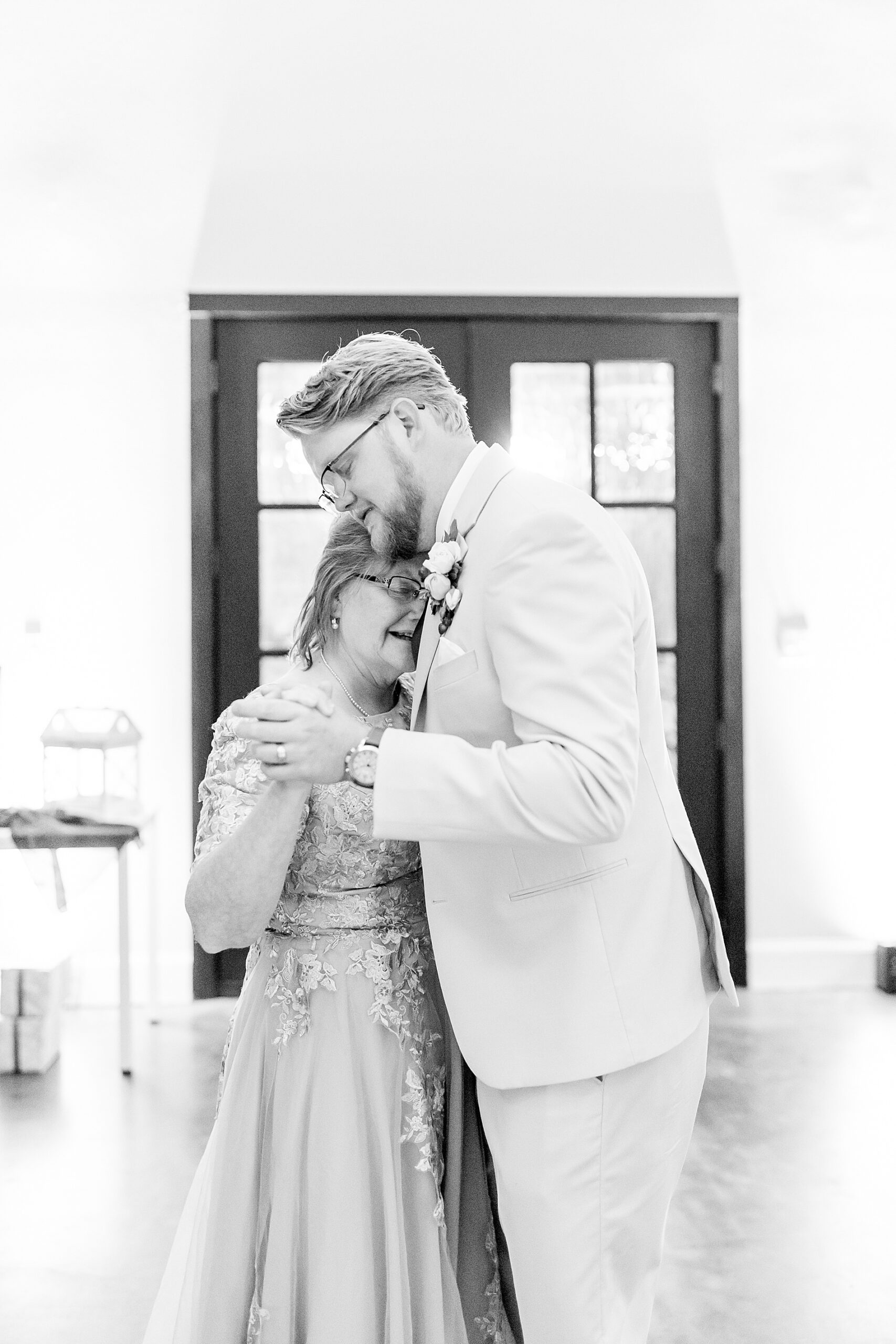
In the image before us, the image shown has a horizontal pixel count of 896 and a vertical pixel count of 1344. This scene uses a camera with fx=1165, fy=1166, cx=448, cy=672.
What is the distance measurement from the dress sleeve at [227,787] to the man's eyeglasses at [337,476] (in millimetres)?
331

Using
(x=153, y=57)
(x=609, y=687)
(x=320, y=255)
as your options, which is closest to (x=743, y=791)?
(x=320, y=255)

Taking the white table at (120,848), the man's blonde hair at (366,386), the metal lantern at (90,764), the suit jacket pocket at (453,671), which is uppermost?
the man's blonde hair at (366,386)

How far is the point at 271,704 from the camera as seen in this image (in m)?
1.30

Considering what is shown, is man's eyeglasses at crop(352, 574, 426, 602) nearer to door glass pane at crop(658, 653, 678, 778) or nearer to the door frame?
the door frame

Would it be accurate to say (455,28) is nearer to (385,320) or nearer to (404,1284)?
(385,320)

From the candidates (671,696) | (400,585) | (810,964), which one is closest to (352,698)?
(400,585)

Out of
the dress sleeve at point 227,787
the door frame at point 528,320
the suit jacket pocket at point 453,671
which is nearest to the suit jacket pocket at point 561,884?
the suit jacket pocket at point 453,671

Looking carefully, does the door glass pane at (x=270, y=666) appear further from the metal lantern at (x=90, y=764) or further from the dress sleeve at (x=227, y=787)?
the dress sleeve at (x=227, y=787)

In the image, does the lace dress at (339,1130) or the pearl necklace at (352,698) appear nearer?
the lace dress at (339,1130)

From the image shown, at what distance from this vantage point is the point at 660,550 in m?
5.03

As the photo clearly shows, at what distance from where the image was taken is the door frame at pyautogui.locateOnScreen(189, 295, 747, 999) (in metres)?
4.77

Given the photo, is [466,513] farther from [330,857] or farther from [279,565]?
[279,565]

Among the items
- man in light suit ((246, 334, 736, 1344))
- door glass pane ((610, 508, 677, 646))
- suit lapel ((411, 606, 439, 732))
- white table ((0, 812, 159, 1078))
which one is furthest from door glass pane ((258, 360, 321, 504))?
suit lapel ((411, 606, 439, 732))

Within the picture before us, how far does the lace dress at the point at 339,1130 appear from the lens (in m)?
1.63
